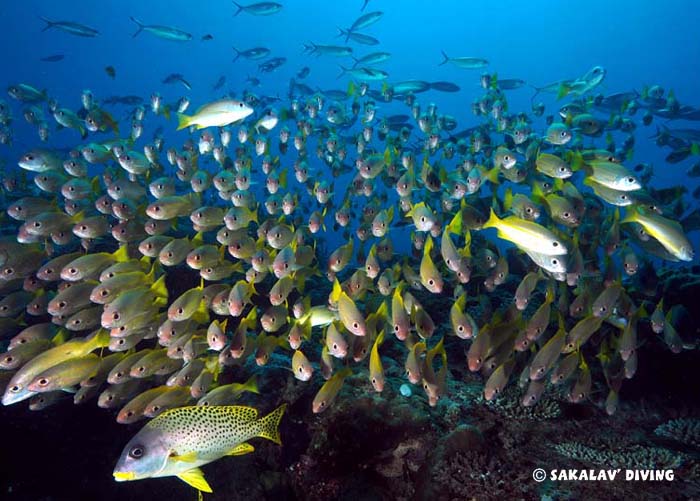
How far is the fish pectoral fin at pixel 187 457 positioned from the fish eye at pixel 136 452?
22cm

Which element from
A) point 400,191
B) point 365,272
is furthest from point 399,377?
point 400,191

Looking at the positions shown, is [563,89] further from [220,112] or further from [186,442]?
[186,442]

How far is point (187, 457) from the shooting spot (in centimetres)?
297

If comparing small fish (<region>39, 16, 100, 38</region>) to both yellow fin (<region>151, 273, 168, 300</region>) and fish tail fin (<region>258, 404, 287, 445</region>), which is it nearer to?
yellow fin (<region>151, 273, 168, 300</region>)

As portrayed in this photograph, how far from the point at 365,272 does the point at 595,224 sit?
11.7 ft

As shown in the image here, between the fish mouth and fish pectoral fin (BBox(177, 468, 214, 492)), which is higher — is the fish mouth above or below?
above

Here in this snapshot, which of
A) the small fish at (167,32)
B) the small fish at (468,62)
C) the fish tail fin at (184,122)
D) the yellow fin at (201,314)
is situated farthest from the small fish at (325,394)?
the small fish at (167,32)

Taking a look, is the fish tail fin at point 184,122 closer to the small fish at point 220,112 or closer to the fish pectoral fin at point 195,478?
the small fish at point 220,112

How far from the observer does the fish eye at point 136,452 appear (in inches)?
112

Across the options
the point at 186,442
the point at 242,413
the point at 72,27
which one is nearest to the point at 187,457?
the point at 186,442

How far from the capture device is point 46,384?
3875 mm

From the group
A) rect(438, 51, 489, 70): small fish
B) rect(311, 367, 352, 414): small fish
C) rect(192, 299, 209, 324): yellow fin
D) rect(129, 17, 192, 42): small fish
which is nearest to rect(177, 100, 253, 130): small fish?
rect(192, 299, 209, 324): yellow fin

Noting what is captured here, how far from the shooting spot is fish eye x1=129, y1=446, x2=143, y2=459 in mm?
2854

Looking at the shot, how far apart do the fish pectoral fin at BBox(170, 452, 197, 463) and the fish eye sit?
0.22 m
